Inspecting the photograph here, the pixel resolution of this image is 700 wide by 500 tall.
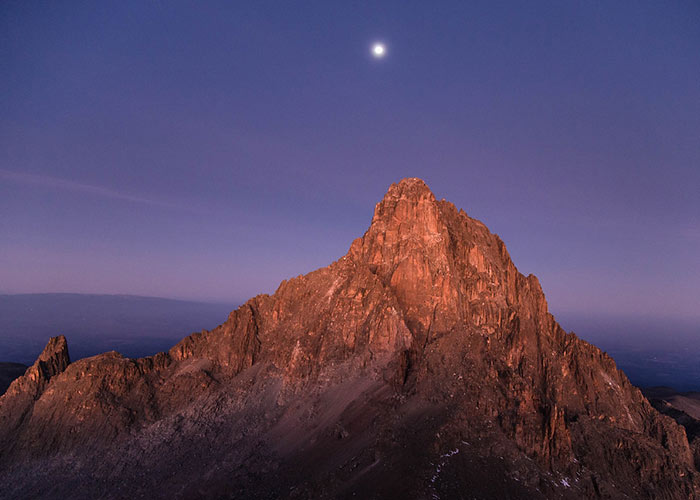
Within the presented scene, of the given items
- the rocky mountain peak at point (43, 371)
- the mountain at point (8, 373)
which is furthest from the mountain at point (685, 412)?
the mountain at point (8, 373)

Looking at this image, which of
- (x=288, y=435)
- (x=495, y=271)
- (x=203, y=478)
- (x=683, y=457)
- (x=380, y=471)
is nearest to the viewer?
(x=380, y=471)

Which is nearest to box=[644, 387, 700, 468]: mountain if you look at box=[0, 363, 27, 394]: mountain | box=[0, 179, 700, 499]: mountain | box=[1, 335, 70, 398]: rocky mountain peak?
box=[0, 179, 700, 499]: mountain

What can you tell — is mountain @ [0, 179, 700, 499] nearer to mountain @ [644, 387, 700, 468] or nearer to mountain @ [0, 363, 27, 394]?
mountain @ [644, 387, 700, 468]

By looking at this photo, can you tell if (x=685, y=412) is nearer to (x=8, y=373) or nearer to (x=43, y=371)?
(x=43, y=371)

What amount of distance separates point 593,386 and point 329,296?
148 ft

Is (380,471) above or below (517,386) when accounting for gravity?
below

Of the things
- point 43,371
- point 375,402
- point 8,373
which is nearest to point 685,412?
point 375,402

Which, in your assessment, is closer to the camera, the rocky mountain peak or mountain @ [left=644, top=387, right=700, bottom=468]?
the rocky mountain peak

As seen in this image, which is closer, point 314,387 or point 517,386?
point 517,386

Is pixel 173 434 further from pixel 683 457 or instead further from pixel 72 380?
pixel 683 457

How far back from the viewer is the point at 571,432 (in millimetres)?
44781

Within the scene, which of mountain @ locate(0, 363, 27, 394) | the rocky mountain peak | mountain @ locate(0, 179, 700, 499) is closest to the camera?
mountain @ locate(0, 179, 700, 499)

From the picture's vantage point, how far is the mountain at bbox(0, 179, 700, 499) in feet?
129

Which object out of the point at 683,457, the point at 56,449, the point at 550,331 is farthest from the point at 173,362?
the point at 683,457
